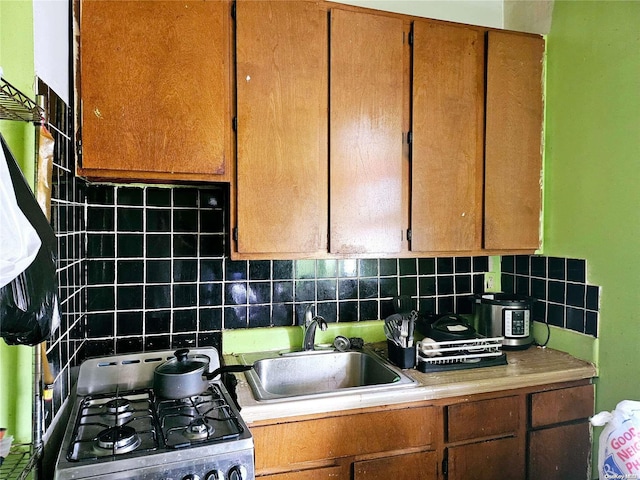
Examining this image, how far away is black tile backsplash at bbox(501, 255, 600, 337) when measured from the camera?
1.86 metres

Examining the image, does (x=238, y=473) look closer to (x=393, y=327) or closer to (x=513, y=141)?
(x=393, y=327)

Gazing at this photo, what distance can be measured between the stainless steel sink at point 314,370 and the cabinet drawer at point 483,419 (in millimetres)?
313

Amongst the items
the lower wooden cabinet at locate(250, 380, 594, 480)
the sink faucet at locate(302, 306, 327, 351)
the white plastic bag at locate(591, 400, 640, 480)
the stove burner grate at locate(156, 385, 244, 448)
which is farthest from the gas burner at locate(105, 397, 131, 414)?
the white plastic bag at locate(591, 400, 640, 480)

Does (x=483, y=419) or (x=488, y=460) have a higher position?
(x=483, y=419)

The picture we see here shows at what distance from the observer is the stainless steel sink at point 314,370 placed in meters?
1.88

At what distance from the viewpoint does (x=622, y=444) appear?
3.88 ft

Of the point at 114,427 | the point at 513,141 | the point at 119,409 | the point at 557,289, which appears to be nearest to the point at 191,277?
the point at 119,409

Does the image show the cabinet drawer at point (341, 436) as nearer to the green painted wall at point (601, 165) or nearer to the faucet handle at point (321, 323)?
the faucet handle at point (321, 323)

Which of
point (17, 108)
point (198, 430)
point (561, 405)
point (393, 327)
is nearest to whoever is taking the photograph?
point (17, 108)

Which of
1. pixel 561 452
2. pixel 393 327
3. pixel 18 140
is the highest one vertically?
pixel 18 140

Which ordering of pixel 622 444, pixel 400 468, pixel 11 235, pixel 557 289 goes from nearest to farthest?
pixel 11 235 < pixel 622 444 < pixel 400 468 < pixel 557 289

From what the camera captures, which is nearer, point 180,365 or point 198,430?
point 198,430

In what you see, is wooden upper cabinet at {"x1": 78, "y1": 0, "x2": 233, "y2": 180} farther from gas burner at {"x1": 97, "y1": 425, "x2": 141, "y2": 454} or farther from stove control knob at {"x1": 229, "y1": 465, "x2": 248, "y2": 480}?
stove control knob at {"x1": 229, "y1": 465, "x2": 248, "y2": 480}

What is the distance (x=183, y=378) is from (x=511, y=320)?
4.79 feet
